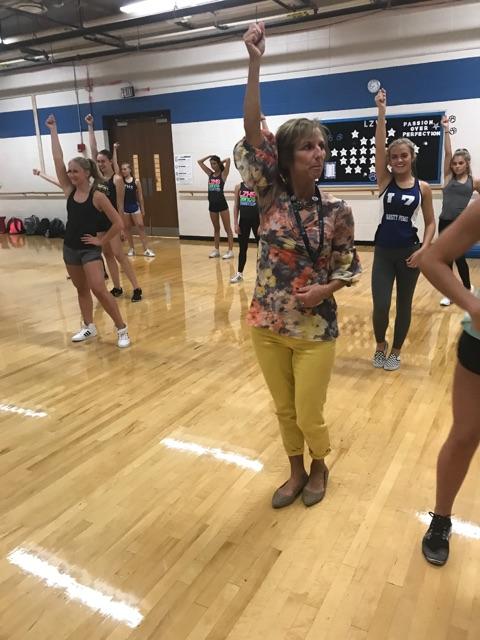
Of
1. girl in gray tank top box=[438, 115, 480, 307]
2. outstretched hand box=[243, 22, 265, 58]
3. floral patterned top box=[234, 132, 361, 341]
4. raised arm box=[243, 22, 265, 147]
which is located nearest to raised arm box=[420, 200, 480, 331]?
floral patterned top box=[234, 132, 361, 341]

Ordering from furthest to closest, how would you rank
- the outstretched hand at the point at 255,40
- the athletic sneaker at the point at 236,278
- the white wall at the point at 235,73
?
the white wall at the point at 235,73 → the athletic sneaker at the point at 236,278 → the outstretched hand at the point at 255,40

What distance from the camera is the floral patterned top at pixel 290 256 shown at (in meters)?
1.85

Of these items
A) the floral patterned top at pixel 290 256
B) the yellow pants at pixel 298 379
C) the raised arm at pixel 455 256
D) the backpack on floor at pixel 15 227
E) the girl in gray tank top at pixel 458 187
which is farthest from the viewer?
the backpack on floor at pixel 15 227

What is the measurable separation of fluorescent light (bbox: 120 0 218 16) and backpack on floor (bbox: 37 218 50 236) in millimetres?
5248

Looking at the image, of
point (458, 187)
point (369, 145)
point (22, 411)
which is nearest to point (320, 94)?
point (369, 145)

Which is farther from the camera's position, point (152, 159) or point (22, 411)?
point (152, 159)

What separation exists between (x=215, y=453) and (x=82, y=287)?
7.64ft

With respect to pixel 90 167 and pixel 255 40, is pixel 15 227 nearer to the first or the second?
pixel 90 167

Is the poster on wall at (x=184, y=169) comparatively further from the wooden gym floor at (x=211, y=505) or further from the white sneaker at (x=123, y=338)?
the wooden gym floor at (x=211, y=505)

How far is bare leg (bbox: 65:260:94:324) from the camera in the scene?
4315 millimetres

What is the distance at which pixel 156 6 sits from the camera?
8.59 metres

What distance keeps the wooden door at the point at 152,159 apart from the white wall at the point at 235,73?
377mm

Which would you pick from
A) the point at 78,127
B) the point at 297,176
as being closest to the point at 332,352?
the point at 297,176

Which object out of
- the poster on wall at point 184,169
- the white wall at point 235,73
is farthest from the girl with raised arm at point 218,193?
the poster on wall at point 184,169
